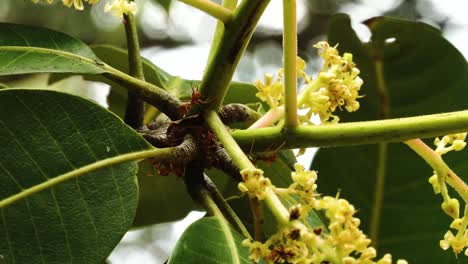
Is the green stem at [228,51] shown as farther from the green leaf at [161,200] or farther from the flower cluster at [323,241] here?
the green leaf at [161,200]

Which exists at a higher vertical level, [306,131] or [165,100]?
[165,100]

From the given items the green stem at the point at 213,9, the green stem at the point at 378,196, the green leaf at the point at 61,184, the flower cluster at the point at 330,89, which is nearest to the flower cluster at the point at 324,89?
the flower cluster at the point at 330,89

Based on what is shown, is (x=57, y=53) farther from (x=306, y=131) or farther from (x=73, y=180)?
(x=306, y=131)

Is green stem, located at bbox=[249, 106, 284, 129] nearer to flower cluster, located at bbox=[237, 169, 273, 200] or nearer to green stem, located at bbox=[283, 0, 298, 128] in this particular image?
green stem, located at bbox=[283, 0, 298, 128]

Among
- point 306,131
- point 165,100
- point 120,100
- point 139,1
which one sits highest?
point 139,1

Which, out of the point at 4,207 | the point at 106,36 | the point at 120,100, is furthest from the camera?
the point at 106,36

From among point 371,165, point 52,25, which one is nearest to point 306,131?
point 371,165
